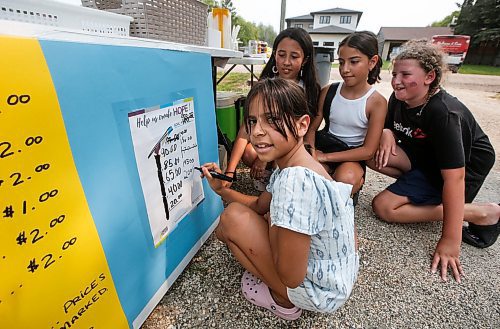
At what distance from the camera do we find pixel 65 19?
93 cm

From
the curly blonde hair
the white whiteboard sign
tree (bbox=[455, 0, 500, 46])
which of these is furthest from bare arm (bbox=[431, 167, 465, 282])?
tree (bbox=[455, 0, 500, 46])

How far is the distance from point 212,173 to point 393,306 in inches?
39.7

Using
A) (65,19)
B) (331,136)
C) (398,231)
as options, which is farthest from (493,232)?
(65,19)

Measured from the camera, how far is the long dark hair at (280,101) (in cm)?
91

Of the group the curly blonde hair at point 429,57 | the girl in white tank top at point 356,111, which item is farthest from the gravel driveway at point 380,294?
the curly blonde hair at point 429,57

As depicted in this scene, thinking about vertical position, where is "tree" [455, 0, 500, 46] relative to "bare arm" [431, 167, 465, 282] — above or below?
above

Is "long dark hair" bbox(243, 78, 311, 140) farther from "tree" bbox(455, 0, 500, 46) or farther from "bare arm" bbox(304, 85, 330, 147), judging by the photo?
"tree" bbox(455, 0, 500, 46)

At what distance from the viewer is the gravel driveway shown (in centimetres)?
114

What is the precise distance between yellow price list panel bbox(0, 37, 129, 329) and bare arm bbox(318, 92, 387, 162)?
149 cm

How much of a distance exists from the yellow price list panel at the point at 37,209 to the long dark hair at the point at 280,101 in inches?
22.8

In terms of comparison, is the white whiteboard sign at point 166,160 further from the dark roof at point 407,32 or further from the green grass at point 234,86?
the dark roof at point 407,32

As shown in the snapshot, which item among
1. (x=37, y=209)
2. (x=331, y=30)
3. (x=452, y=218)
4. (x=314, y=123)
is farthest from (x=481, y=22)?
(x=37, y=209)

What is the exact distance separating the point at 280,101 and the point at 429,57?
1.15 metres

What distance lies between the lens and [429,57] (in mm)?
1521
